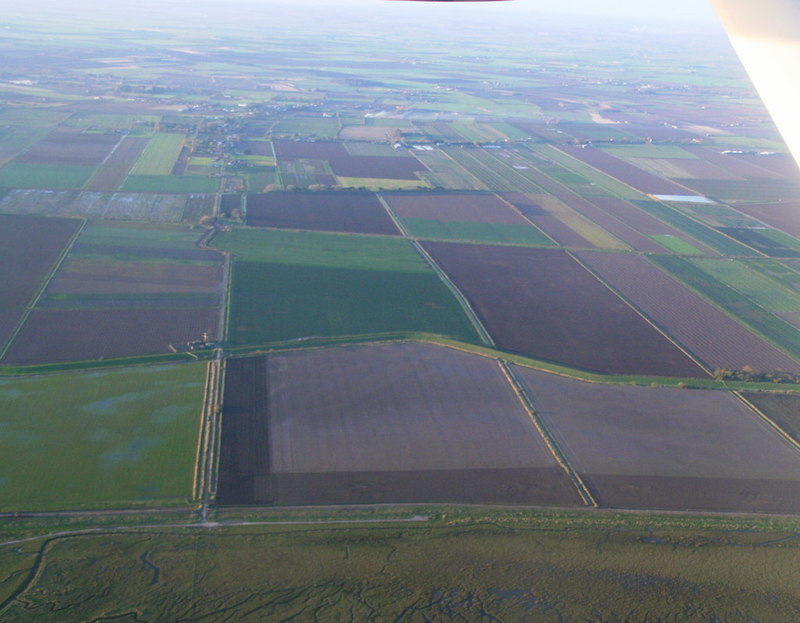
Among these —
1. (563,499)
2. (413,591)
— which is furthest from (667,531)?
(413,591)

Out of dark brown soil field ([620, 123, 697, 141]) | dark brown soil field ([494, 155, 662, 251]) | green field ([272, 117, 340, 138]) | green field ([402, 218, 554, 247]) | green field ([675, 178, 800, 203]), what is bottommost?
green field ([402, 218, 554, 247])

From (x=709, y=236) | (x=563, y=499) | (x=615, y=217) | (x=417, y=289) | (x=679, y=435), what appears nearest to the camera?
(x=563, y=499)

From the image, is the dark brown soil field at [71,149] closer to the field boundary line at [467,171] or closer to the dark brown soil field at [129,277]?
the dark brown soil field at [129,277]

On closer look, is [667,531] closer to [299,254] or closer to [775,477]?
[775,477]

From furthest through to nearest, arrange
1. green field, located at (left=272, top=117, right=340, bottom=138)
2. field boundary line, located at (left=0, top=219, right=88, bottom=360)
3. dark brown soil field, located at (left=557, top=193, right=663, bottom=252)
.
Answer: green field, located at (left=272, top=117, right=340, bottom=138) → dark brown soil field, located at (left=557, top=193, right=663, bottom=252) → field boundary line, located at (left=0, top=219, right=88, bottom=360)

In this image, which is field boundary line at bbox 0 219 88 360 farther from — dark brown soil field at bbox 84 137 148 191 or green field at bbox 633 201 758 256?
green field at bbox 633 201 758 256

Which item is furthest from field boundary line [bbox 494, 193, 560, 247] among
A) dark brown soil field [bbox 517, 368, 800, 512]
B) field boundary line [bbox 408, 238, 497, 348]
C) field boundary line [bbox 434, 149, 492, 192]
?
dark brown soil field [bbox 517, 368, 800, 512]
